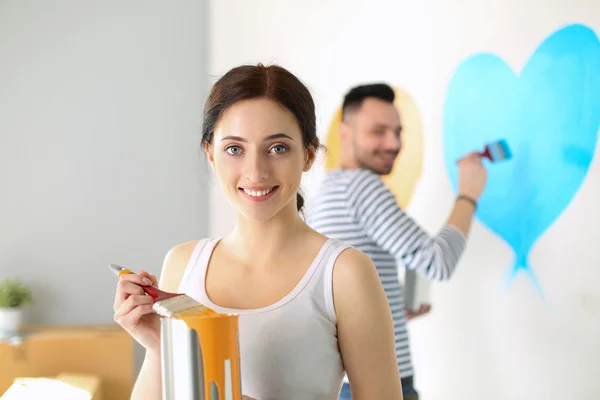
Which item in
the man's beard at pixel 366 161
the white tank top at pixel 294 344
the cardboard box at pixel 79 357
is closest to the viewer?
the white tank top at pixel 294 344

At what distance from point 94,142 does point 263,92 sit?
6.47 feet

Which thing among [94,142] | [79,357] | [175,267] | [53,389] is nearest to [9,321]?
[79,357]

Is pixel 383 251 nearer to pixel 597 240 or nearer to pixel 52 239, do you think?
pixel 597 240

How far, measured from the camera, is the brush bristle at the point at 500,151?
4.94 ft

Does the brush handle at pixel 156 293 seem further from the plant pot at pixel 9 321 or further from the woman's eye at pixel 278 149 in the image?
the plant pot at pixel 9 321

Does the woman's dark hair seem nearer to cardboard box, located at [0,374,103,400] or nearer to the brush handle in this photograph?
the brush handle

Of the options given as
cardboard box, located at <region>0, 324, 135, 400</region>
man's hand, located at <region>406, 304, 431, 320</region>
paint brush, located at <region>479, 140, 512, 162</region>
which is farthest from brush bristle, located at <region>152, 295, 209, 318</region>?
cardboard box, located at <region>0, 324, 135, 400</region>

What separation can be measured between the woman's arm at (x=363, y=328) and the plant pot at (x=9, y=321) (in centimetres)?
194

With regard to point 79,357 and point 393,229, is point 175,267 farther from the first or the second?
point 79,357

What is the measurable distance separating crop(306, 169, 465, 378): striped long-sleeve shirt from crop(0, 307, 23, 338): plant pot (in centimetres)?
143

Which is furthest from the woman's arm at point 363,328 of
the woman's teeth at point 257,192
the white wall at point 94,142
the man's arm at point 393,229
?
the white wall at point 94,142

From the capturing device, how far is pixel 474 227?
160cm

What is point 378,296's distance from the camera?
0.79 metres

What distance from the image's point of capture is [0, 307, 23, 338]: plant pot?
7.86ft
